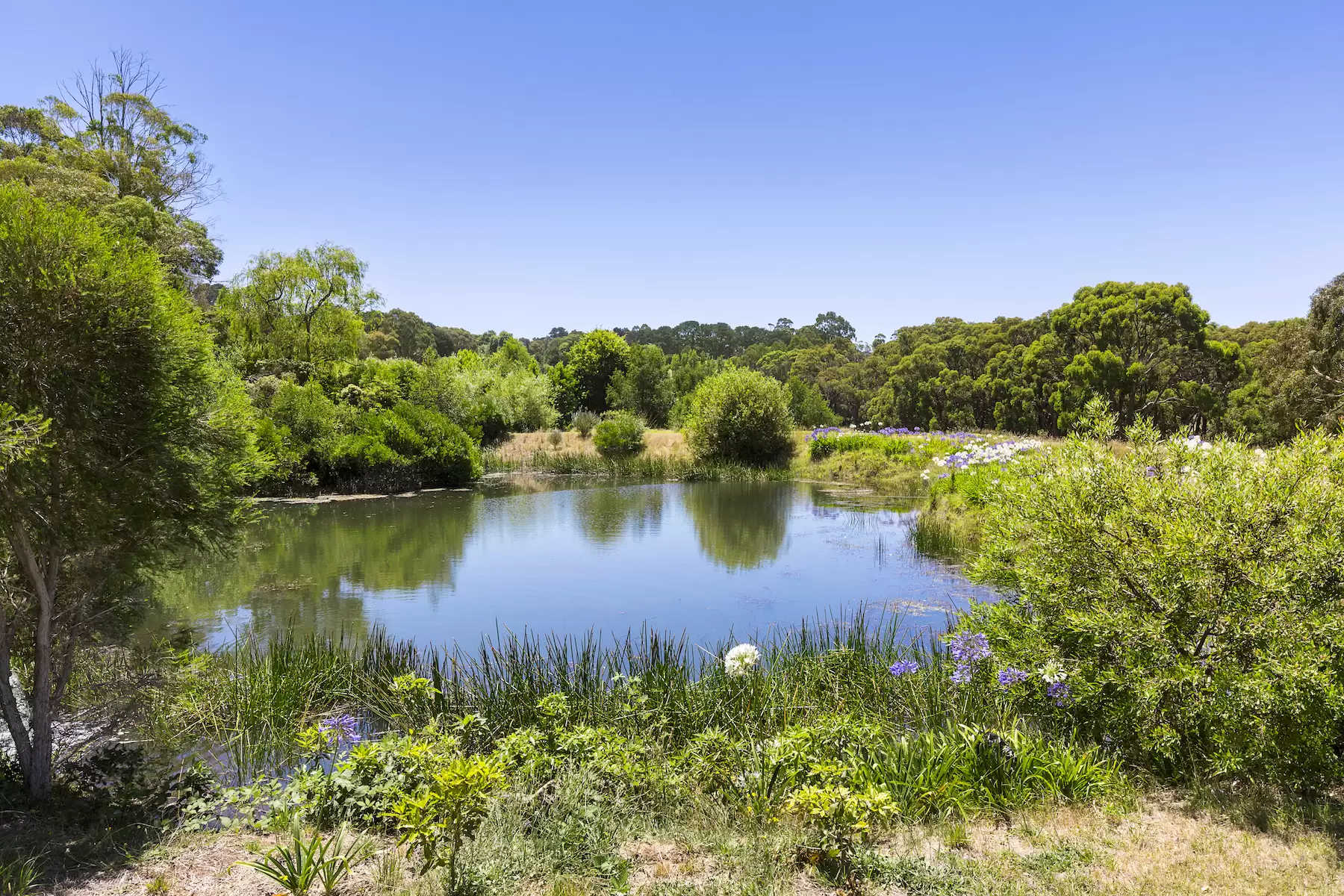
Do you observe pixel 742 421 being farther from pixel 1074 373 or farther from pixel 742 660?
pixel 742 660

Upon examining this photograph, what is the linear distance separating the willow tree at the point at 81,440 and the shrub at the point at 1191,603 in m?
5.47

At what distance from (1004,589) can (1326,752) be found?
6.35ft

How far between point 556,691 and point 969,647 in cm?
301

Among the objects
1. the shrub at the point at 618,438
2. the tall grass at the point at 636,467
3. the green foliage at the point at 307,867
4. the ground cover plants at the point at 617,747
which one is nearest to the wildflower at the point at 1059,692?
the ground cover plants at the point at 617,747

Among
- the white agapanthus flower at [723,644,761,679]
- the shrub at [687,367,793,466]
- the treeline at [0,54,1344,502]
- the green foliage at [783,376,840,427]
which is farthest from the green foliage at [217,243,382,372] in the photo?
the white agapanthus flower at [723,644,761,679]

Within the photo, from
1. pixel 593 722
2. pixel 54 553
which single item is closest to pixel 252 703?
pixel 54 553

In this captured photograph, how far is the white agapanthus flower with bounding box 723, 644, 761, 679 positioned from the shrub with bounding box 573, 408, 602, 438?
26.8m

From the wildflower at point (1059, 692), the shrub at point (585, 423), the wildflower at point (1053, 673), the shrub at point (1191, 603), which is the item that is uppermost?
the shrub at point (585, 423)

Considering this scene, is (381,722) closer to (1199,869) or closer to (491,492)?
(1199,869)

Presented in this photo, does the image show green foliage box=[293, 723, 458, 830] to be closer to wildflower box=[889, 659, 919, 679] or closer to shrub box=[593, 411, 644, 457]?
wildflower box=[889, 659, 919, 679]

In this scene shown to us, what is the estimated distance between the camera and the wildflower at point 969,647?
16.8 ft

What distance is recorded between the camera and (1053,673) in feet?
14.6

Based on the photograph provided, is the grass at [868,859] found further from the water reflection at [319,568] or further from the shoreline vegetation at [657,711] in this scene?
the water reflection at [319,568]

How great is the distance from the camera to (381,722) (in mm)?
6176
